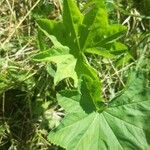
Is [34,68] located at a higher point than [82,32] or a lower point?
lower

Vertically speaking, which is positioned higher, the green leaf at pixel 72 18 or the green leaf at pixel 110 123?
the green leaf at pixel 72 18

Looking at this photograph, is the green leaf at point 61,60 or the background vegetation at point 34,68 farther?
the background vegetation at point 34,68

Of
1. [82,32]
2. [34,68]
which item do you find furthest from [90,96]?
[34,68]

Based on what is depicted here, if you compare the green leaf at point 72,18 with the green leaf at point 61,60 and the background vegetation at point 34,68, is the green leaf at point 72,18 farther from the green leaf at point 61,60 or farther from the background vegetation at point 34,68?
the background vegetation at point 34,68

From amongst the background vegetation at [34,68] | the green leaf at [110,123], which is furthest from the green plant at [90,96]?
the background vegetation at [34,68]

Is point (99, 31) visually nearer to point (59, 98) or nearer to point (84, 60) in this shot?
point (84, 60)

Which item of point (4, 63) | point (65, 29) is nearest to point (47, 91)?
point (4, 63)

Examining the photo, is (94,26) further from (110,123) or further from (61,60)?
(110,123)

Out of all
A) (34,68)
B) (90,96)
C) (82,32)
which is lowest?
(90,96)
